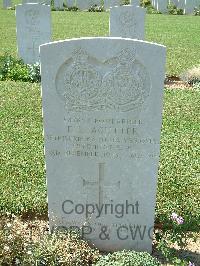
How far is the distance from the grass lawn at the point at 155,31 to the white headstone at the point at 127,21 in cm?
135

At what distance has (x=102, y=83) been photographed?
11.6ft

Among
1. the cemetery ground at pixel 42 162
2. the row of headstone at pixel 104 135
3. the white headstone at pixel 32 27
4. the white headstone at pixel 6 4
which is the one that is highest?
the white headstone at pixel 6 4

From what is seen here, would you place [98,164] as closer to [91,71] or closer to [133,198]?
[133,198]

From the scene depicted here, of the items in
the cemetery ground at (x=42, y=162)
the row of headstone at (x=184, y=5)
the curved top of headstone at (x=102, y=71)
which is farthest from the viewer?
the row of headstone at (x=184, y=5)

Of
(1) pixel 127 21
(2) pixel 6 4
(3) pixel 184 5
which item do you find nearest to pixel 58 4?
(2) pixel 6 4

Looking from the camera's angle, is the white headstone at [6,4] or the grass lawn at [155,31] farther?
the white headstone at [6,4]

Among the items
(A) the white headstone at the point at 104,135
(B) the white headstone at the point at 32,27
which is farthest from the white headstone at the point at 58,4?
(A) the white headstone at the point at 104,135

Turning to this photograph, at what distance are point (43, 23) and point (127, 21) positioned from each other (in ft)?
6.69

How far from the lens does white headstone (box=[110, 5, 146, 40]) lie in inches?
423

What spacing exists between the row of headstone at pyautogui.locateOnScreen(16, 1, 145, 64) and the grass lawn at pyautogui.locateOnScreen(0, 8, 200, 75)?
1474 millimetres

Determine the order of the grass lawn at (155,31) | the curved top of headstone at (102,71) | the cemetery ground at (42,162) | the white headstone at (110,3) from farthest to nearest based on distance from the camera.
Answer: the white headstone at (110,3) → the grass lawn at (155,31) → the cemetery ground at (42,162) → the curved top of headstone at (102,71)

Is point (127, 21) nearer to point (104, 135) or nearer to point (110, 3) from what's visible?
point (104, 135)

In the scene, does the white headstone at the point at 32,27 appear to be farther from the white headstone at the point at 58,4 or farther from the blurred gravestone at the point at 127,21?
the white headstone at the point at 58,4

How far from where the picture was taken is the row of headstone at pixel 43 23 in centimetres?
1070
